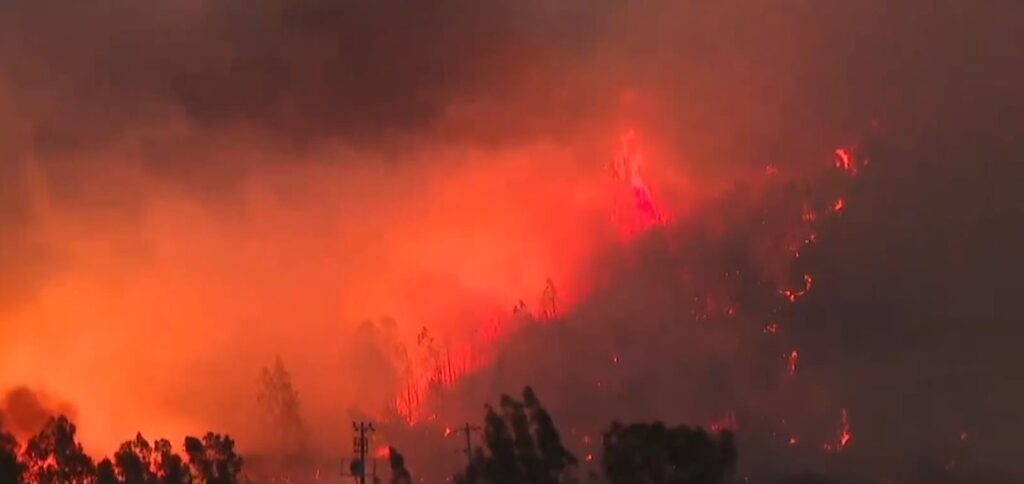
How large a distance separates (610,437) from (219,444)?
48.6 metres

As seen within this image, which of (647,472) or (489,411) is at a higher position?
(489,411)

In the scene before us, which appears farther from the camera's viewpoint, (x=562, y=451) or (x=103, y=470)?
(x=103, y=470)

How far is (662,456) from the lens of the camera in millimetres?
131625

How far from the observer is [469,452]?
129m

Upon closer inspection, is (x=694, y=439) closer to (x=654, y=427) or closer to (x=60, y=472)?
(x=654, y=427)

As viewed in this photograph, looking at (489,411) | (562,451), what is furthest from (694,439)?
(489,411)

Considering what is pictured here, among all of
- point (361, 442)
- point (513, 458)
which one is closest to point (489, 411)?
point (513, 458)

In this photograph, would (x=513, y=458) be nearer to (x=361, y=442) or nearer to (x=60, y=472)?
(x=361, y=442)

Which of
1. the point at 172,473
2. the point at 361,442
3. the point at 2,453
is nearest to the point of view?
the point at 361,442

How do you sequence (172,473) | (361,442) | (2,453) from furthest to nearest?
(172,473)
(2,453)
(361,442)

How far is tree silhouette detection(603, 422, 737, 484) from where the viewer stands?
13175 centimetres

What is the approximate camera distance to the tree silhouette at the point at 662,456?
132 m

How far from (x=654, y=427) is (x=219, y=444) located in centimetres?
5378

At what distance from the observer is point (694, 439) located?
5266 inches
